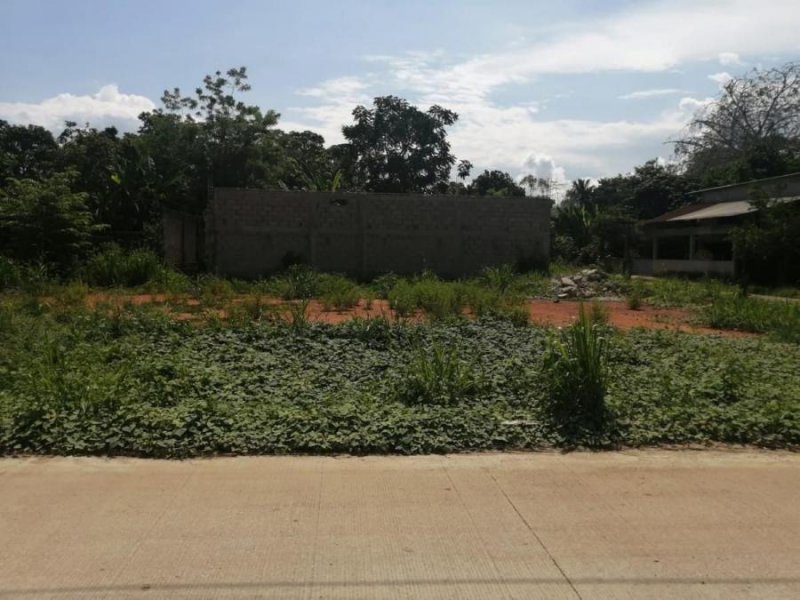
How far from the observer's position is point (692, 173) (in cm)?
4953

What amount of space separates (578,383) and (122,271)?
1720cm

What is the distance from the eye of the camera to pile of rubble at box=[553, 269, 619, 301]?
69.8 ft

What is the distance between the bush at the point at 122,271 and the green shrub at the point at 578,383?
16530mm

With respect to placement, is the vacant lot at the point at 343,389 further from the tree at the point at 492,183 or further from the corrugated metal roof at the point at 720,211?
Result: the tree at the point at 492,183

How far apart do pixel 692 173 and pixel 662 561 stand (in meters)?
51.0

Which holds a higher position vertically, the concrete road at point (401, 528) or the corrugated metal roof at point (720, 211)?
the corrugated metal roof at point (720, 211)

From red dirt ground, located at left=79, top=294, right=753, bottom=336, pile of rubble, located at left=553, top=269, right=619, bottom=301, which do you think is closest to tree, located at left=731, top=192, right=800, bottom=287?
pile of rubble, located at left=553, top=269, right=619, bottom=301

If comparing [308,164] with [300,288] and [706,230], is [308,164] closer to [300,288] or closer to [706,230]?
[706,230]

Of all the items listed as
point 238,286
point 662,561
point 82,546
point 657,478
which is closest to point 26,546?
point 82,546

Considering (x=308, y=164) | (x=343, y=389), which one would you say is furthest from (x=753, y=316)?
(x=308, y=164)

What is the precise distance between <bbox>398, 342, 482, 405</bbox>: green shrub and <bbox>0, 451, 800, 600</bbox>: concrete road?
58.2 inches

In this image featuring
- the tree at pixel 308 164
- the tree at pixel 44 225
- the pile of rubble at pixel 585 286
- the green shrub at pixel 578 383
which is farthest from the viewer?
the tree at pixel 308 164

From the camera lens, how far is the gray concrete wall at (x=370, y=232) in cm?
2494

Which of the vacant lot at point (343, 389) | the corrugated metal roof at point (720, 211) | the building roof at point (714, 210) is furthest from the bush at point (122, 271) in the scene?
the corrugated metal roof at point (720, 211)
